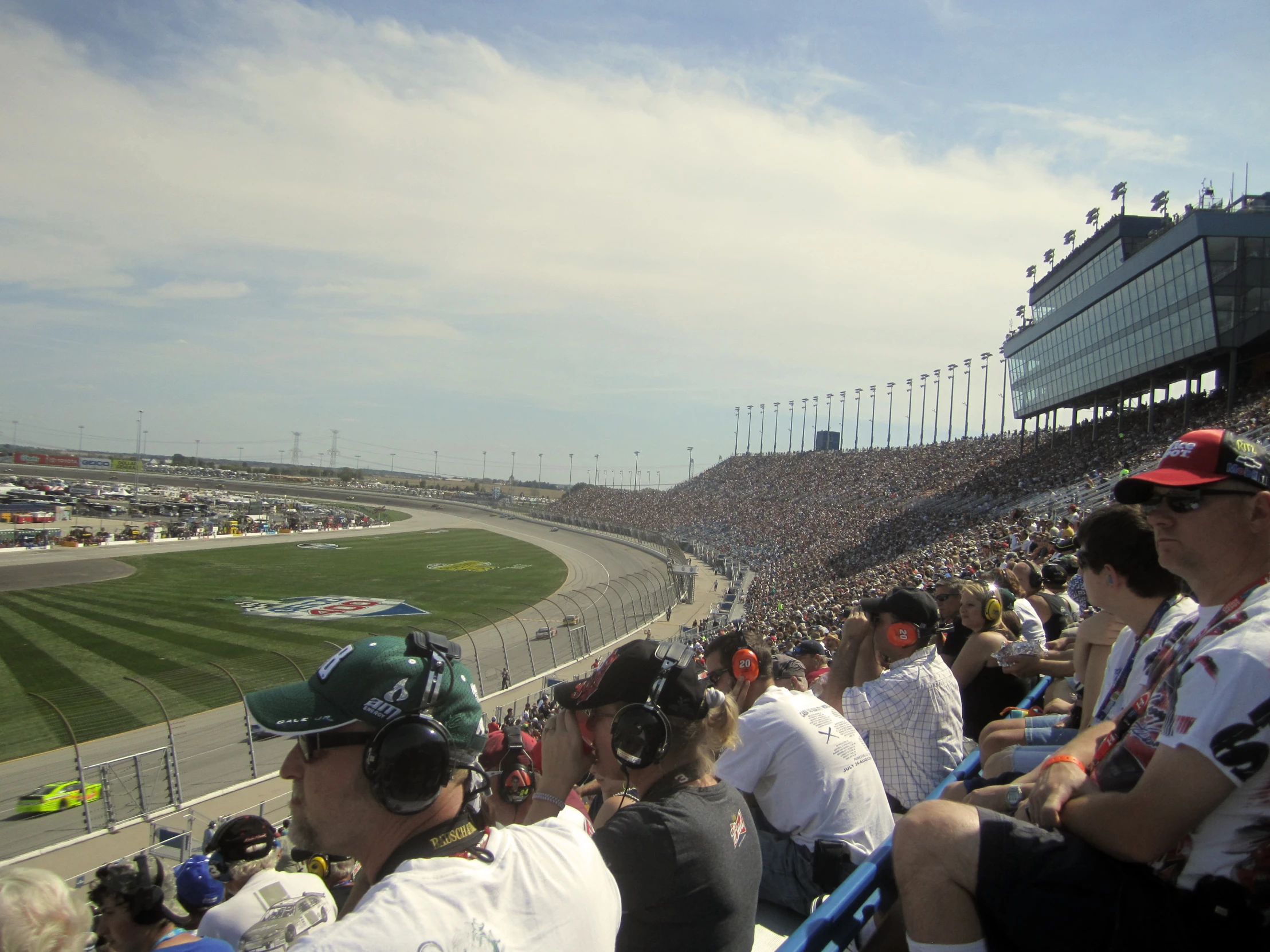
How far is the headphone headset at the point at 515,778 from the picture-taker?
8.70 ft

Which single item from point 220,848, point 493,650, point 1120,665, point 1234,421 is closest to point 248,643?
point 493,650

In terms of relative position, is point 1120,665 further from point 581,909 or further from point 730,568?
point 730,568

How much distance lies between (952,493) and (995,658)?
3914 centimetres

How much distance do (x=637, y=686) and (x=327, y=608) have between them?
35.5 metres

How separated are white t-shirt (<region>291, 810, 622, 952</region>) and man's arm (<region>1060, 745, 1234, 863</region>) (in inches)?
48.4

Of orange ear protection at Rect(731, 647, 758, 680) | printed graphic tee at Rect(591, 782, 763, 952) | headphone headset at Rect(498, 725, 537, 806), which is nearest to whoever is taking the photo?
printed graphic tee at Rect(591, 782, 763, 952)

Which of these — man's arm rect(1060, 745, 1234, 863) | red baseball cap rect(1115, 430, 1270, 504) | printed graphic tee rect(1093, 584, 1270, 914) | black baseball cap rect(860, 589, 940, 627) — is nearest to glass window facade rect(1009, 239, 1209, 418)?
black baseball cap rect(860, 589, 940, 627)

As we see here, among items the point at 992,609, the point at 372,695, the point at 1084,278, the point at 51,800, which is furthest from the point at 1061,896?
the point at 1084,278

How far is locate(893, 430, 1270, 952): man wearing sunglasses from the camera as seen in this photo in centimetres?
175

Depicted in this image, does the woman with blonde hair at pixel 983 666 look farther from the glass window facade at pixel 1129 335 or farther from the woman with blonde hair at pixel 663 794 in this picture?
the glass window facade at pixel 1129 335

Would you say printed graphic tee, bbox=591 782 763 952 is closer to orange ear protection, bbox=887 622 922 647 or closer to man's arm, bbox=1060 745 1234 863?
man's arm, bbox=1060 745 1234 863

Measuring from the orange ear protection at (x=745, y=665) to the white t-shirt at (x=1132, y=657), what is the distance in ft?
4.94

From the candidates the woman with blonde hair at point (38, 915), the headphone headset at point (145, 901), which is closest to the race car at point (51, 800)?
the headphone headset at point (145, 901)

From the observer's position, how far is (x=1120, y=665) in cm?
329
